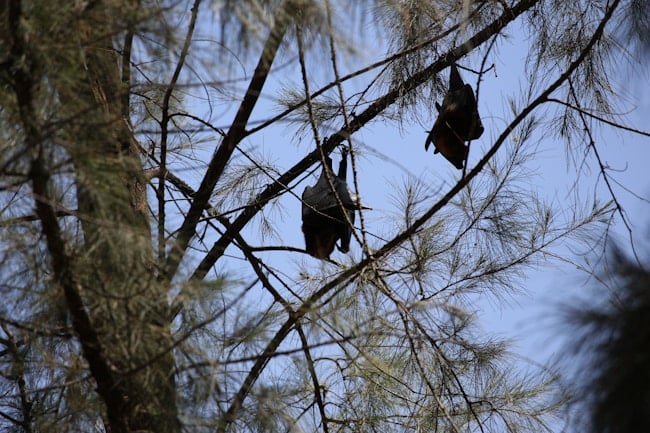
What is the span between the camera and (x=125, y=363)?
224cm

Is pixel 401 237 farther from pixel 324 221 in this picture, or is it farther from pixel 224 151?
pixel 324 221

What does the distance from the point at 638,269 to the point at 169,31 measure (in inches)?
46.1

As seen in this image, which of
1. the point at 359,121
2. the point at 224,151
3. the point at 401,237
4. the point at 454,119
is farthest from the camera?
the point at 454,119

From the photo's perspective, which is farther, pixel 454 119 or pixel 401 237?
pixel 454 119

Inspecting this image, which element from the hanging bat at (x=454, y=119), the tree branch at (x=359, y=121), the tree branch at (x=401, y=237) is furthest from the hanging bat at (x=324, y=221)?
the tree branch at (x=401, y=237)

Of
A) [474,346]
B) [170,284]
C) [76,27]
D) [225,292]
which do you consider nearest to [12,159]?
[76,27]

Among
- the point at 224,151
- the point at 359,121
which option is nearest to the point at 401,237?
the point at 224,151

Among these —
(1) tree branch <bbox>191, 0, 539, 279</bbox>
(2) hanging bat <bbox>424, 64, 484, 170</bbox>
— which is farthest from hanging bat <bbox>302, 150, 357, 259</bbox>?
(2) hanging bat <bbox>424, 64, 484, 170</bbox>

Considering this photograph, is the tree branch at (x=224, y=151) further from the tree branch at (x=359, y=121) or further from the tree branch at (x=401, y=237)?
the tree branch at (x=401, y=237)

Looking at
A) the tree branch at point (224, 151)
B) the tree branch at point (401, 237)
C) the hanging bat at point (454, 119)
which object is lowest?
the tree branch at point (401, 237)

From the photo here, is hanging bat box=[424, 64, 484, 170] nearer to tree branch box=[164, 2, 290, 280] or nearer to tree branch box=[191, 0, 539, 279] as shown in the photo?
tree branch box=[191, 0, 539, 279]

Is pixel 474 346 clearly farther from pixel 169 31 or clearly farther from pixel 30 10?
pixel 30 10

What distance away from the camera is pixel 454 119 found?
3969mm

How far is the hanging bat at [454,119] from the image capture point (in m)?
3.88
